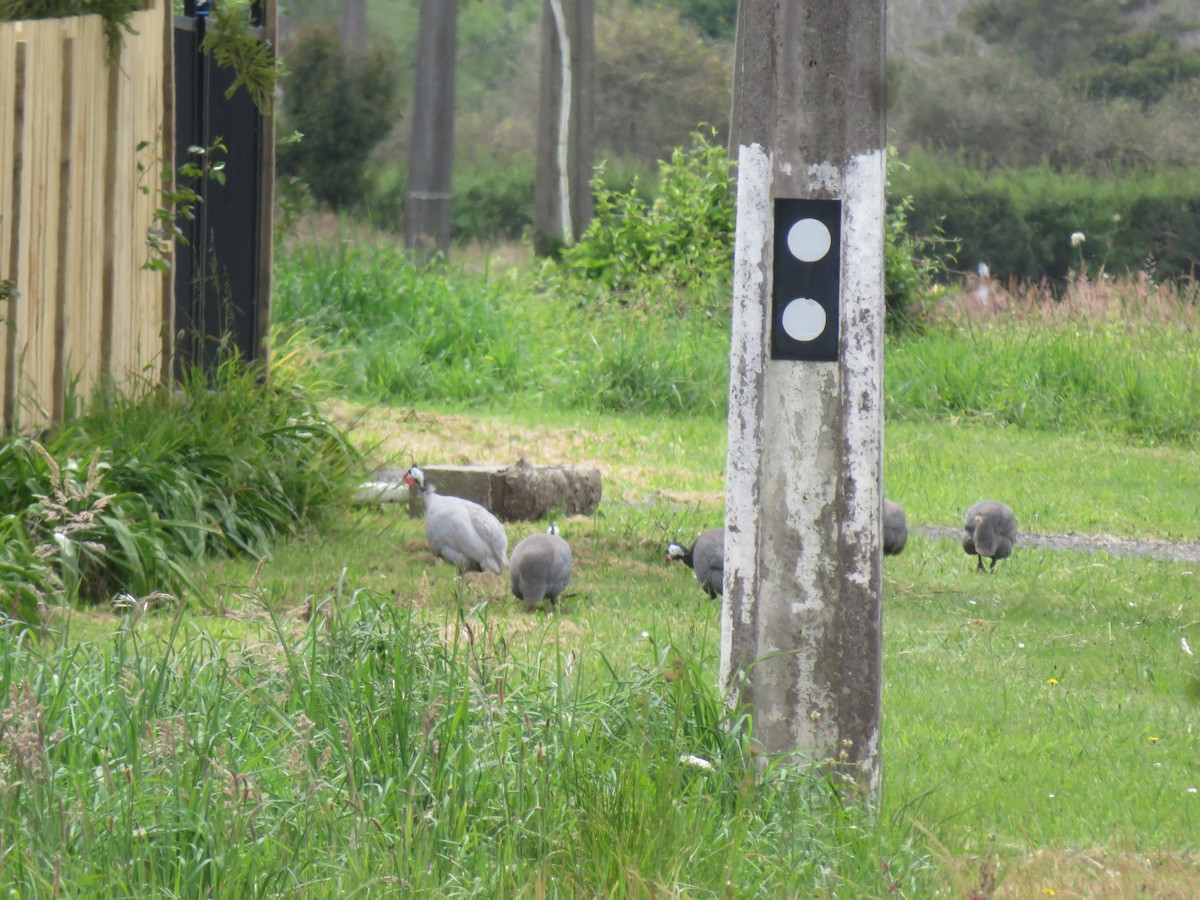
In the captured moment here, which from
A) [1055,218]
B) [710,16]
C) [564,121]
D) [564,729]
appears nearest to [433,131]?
[564,121]

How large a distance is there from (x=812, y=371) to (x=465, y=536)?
12.2 feet

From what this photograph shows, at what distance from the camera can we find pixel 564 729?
12.1ft

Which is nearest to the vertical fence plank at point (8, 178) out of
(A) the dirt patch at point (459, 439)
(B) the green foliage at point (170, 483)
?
(B) the green foliage at point (170, 483)

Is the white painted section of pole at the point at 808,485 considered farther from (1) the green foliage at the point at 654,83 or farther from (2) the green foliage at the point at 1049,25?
(1) the green foliage at the point at 654,83

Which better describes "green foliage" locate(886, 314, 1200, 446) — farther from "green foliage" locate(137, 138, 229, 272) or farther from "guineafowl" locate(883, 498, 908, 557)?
"green foliage" locate(137, 138, 229, 272)

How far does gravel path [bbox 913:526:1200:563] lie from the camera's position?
844 centimetres

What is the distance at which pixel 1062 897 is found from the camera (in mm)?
3482

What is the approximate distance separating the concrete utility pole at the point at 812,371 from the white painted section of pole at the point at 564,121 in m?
19.5

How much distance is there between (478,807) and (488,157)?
33571 mm

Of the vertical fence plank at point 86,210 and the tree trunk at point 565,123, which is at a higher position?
the tree trunk at point 565,123

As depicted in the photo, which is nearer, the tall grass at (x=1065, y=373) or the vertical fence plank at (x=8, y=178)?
the vertical fence plank at (x=8, y=178)

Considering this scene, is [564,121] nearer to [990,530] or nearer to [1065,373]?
[1065,373]

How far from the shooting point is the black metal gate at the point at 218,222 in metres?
8.24

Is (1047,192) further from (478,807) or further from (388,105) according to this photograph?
(478,807)
